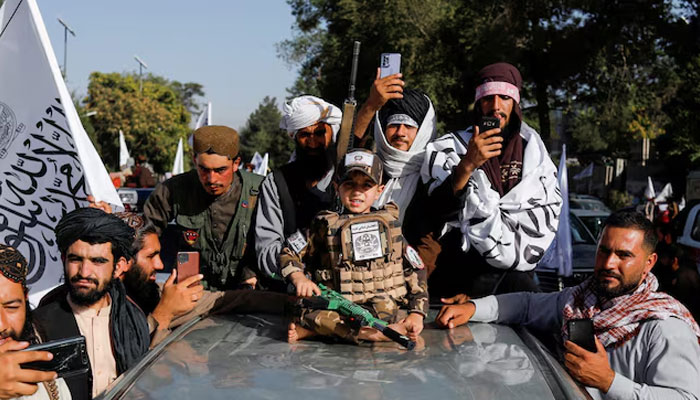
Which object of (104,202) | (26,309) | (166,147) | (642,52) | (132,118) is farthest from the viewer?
(166,147)

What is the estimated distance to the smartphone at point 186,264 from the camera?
3.13m

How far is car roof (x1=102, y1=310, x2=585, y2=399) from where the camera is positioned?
2045 mm

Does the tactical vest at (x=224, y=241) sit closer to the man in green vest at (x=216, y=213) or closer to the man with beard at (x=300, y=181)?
the man in green vest at (x=216, y=213)

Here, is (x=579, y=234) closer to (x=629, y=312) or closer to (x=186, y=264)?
(x=629, y=312)

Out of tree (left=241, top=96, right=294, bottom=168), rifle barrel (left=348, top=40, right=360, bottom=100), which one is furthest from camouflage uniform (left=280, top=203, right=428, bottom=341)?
tree (left=241, top=96, right=294, bottom=168)

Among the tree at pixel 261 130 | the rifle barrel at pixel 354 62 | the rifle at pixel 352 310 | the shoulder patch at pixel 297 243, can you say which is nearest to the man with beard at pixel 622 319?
the rifle at pixel 352 310

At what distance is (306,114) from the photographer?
12.9 ft

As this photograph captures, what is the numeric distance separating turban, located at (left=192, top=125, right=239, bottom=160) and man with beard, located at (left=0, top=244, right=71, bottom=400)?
150 cm

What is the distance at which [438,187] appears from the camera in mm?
3580

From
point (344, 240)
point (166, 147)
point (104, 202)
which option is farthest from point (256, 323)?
point (166, 147)

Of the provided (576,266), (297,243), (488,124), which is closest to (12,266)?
(297,243)

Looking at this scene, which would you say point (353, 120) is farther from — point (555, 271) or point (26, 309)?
point (555, 271)

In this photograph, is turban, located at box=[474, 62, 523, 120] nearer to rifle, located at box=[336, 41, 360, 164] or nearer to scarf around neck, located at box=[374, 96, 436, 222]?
scarf around neck, located at box=[374, 96, 436, 222]

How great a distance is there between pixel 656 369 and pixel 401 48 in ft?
63.3
